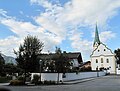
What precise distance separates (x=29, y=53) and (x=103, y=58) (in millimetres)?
78799

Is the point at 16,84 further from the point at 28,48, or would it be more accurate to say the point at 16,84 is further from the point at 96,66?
the point at 96,66

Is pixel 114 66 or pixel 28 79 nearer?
pixel 28 79

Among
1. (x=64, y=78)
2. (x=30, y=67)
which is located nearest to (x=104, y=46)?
(x=64, y=78)

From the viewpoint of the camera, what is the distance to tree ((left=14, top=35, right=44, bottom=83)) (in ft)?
121

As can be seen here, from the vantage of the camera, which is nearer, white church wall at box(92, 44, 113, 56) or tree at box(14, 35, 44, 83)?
tree at box(14, 35, 44, 83)

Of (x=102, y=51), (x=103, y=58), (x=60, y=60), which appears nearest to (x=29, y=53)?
(x=60, y=60)

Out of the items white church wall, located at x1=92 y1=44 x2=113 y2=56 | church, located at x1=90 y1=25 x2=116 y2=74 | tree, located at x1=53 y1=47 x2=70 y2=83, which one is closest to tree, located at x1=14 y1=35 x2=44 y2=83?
tree, located at x1=53 y1=47 x2=70 y2=83

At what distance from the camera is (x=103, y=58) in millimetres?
111938

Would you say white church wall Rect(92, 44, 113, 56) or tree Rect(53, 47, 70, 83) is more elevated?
white church wall Rect(92, 44, 113, 56)

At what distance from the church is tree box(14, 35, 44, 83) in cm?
7421

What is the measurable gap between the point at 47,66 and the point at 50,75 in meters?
2.51

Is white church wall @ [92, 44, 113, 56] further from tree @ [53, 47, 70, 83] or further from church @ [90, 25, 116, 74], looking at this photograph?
tree @ [53, 47, 70, 83]

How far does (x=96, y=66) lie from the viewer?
367 ft

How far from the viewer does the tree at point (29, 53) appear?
36875mm
